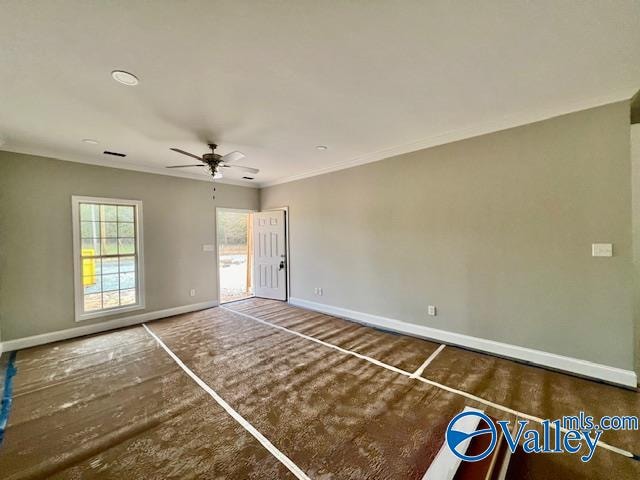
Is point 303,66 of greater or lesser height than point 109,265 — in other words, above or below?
above

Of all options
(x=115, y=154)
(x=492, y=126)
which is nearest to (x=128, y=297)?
(x=115, y=154)

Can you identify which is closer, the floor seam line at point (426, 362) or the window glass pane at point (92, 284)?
the floor seam line at point (426, 362)

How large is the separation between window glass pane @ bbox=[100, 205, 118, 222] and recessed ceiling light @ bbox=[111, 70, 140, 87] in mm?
3115

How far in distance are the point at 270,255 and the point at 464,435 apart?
4.90 meters

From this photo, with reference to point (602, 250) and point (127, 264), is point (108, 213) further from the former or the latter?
point (602, 250)

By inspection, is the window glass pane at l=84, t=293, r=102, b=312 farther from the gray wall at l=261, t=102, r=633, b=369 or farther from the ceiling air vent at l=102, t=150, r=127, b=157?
the gray wall at l=261, t=102, r=633, b=369

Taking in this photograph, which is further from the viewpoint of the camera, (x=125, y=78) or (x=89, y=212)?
(x=89, y=212)

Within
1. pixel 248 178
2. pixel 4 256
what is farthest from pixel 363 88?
pixel 4 256

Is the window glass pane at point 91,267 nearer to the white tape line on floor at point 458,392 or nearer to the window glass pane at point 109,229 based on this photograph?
the window glass pane at point 109,229

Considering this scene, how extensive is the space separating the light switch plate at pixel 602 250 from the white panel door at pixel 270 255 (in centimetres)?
479

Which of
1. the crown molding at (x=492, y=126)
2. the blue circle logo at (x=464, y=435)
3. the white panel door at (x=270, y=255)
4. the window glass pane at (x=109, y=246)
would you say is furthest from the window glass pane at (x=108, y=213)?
the blue circle logo at (x=464, y=435)

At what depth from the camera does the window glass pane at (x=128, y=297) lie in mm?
4508

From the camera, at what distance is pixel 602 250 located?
2512mm

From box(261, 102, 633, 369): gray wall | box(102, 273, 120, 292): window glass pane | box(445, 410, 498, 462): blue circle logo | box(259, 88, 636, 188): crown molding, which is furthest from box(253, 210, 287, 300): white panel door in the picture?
box(445, 410, 498, 462): blue circle logo
